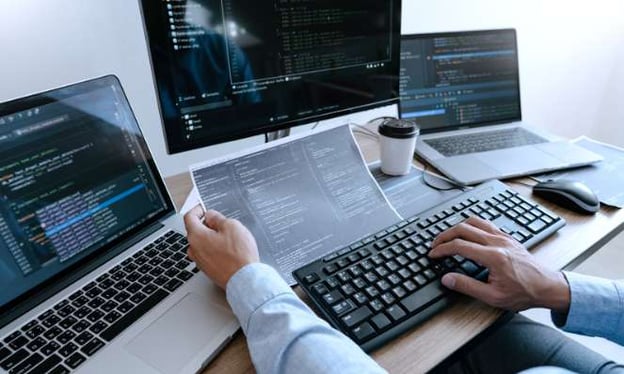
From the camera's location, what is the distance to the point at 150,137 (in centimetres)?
97

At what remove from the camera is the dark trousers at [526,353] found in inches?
31.2

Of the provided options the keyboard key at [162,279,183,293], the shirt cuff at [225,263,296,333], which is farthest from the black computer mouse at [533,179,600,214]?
the keyboard key at [162,279,183,293]

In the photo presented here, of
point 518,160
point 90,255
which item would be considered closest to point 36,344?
point 90,255

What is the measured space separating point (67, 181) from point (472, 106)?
0.95 m

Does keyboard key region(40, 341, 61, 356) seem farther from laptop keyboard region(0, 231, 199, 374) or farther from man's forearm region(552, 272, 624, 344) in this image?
man's forearm region(552, 272, 624, 344)

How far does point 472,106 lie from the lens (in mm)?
1142

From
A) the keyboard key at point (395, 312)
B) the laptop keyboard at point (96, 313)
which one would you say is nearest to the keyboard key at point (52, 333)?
the laptop keyboard at point (96, 313)

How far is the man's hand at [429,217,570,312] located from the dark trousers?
23cm

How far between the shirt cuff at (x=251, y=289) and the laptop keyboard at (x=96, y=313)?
4.0 inches

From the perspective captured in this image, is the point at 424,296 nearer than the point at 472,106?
Yes

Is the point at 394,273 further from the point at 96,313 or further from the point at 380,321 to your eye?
the point at 96,313

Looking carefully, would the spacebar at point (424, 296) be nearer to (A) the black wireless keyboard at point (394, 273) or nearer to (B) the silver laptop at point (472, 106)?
(A) the black wireless keyboard at point (394, 273)

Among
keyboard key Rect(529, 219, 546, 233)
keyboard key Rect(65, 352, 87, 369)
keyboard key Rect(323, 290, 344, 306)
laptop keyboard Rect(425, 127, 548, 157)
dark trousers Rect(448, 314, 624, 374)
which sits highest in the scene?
laptop keyboard Rect(425, 127, 548, 157)

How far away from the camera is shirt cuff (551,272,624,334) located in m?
0.63
